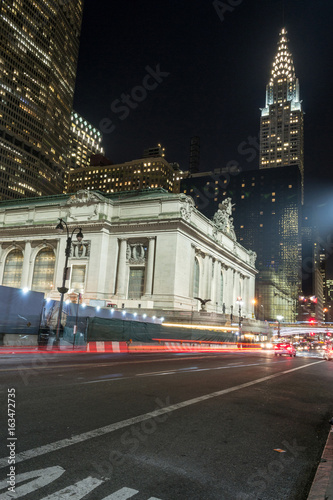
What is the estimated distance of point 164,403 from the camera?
815 cm

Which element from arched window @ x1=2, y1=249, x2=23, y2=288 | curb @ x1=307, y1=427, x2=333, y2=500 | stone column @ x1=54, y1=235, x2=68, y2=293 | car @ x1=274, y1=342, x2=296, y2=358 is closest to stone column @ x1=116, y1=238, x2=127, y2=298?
stone column @ x1=54, y1=235, x2=68, y2=293

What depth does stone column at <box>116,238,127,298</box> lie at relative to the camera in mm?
61250

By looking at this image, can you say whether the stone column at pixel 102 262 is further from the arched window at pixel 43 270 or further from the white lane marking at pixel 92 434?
the white lane marking at pixel 92 434

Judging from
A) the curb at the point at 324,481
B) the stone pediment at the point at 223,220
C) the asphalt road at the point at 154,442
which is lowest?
the asphalt road at the point at 154,442

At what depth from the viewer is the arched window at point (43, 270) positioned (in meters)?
66.3

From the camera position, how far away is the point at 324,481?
4.09m

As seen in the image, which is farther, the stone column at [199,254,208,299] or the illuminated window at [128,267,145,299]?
the stone column at [199,254,208,299]

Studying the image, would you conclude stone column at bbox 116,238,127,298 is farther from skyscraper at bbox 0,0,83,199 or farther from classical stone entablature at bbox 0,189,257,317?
skyscraper at bbox 0,0,83,199

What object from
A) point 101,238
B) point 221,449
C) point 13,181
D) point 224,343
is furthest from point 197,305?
point 13,181

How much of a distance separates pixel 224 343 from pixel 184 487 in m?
49.5

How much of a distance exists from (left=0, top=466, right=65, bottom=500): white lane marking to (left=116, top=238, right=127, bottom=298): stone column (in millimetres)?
56862

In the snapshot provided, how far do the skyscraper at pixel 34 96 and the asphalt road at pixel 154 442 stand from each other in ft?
462

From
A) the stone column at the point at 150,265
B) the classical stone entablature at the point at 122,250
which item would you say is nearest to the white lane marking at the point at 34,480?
the classical stone entablature at the point at 122,250

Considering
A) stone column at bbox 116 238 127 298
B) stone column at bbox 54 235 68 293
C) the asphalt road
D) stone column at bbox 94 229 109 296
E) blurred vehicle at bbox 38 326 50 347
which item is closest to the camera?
the asphalt road
